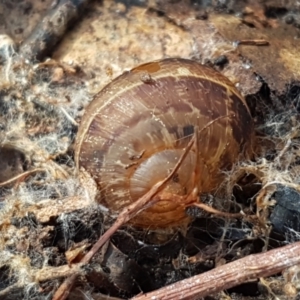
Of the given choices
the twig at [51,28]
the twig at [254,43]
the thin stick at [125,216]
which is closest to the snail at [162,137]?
the thin stick at [125,216]

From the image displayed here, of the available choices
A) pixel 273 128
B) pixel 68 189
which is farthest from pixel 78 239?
pixel 273 128

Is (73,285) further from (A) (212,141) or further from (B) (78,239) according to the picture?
(A) (212,141)

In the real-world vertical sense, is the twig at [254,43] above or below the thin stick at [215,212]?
above

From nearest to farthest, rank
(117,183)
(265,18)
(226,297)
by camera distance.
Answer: (226,297)
(117,183)
(265,18)

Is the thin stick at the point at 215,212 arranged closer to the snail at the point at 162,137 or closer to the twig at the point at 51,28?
the snail at the point at 162,137

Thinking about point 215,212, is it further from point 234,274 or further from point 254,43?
point 254,43

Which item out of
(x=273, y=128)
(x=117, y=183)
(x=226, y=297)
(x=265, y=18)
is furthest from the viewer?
(x=265, y=18)

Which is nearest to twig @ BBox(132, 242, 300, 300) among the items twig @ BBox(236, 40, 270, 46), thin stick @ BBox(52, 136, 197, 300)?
thin stick @ BBox(52, 136, 197, 300)

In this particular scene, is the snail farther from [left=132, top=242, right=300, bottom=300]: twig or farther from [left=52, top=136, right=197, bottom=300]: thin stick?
[left=132, top=242, right=300, bottom=300]: twig
